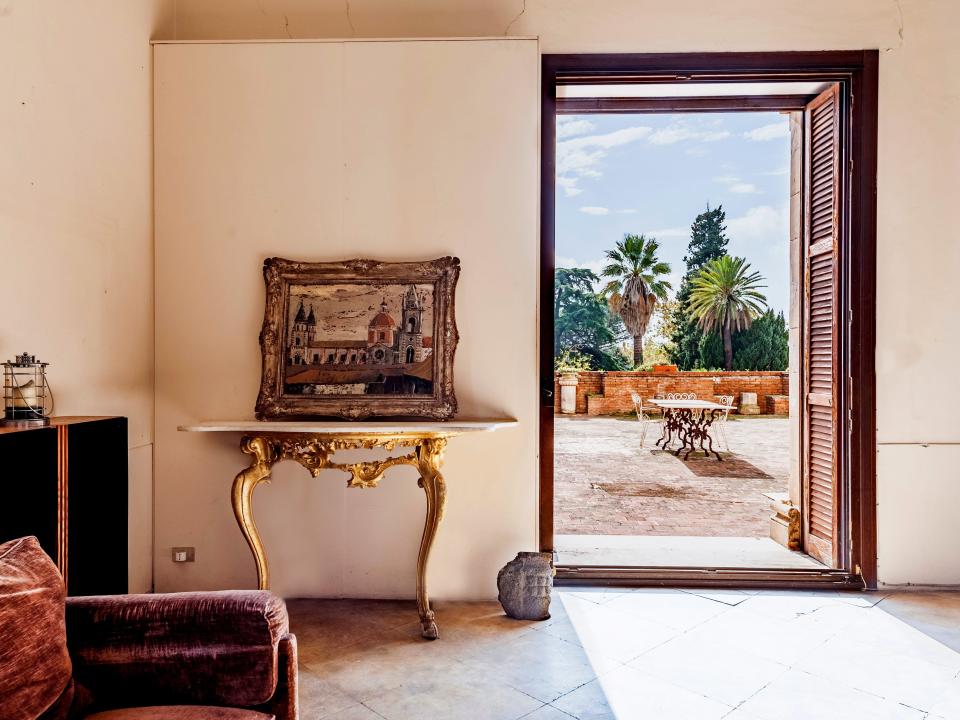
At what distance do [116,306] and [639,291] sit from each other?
9.04m

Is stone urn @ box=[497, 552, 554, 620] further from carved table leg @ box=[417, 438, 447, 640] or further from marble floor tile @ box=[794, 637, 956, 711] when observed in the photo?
marble floor tile @ box=[794, 637, 956, 711]

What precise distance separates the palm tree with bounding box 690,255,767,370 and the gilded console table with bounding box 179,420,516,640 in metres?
10.3

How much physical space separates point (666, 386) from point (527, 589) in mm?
7869

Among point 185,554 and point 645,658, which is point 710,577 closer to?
point 645,658

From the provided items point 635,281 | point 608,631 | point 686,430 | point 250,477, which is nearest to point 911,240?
point 608,631

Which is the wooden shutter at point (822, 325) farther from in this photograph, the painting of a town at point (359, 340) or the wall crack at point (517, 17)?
the painting of a town at point (359, 340)

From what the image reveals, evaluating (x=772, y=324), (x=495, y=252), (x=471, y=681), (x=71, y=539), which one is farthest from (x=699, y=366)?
(x=71, y=539)

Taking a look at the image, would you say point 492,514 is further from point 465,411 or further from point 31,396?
point 31,396

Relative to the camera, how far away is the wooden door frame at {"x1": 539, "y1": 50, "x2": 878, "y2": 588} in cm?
320

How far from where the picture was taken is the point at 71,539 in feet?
6.28

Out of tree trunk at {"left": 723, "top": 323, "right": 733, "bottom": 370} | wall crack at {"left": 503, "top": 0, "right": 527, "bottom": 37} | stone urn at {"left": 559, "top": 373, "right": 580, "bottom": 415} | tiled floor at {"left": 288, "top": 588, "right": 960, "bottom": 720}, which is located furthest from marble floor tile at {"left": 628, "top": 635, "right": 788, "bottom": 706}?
tree trunk at {"left": 723, "top": 323, "right": 733, "bottom": 370}

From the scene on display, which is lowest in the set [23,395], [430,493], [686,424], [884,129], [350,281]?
[686,424]

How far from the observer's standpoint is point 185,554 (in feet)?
10.1

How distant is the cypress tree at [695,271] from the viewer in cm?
1157
